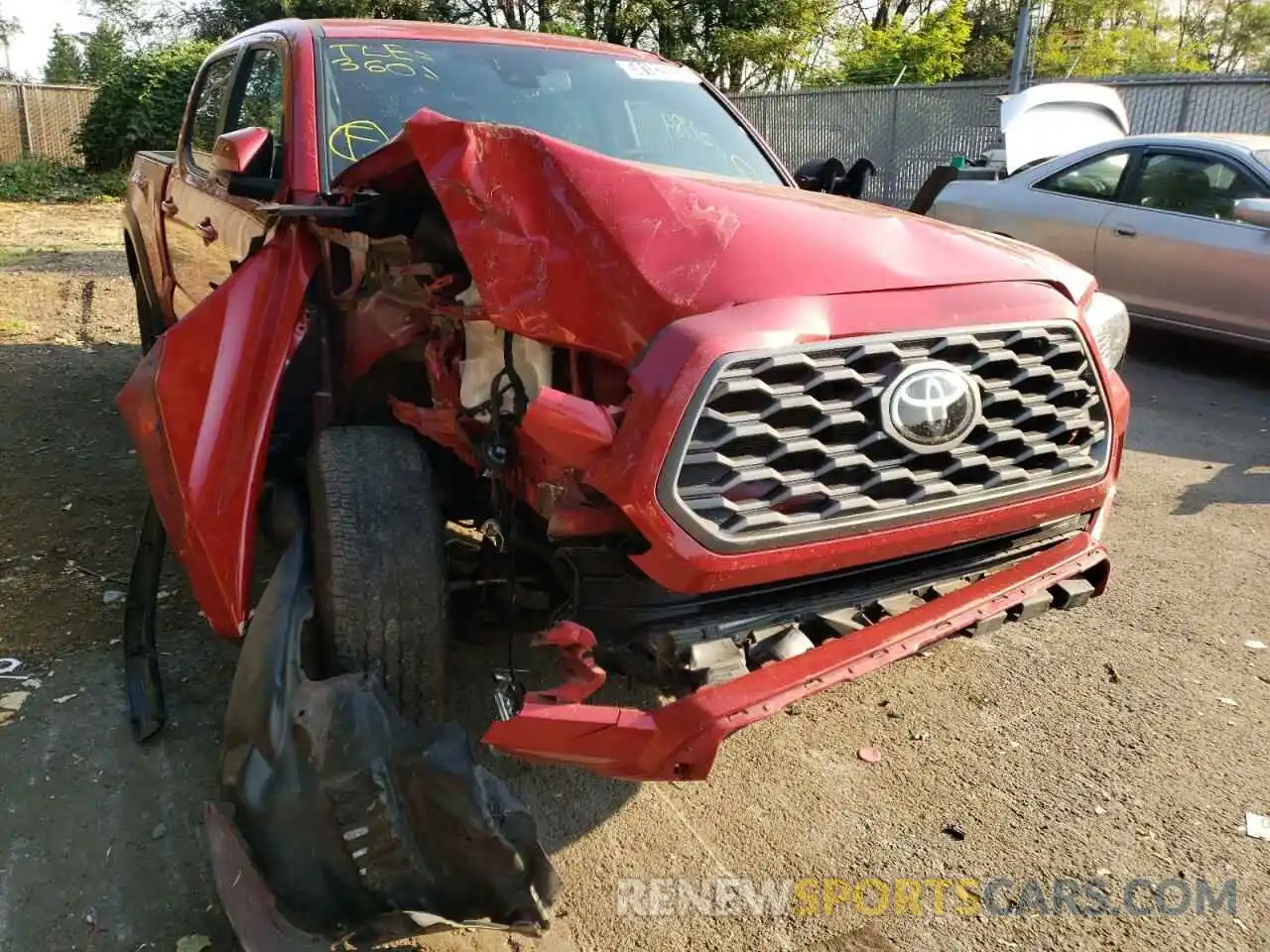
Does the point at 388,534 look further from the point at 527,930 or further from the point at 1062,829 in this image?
the point at 1062,829

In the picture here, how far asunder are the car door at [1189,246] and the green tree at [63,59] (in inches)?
1708

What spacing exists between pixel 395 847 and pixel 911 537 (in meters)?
1.23

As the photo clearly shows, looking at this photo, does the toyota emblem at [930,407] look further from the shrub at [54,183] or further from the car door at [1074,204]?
the shrub at [54,183]

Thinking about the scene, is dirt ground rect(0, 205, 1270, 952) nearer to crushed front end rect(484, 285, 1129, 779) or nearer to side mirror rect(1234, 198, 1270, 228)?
crushed front end rect(484, 285, 1129, 779)

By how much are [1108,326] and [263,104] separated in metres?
3.02

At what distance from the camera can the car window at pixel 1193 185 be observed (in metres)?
6.54

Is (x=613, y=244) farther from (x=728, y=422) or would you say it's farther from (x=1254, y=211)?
(x=1254, y=211)

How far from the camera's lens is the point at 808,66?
22.4 m

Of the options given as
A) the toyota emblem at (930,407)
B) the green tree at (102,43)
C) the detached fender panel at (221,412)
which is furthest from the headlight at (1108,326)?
the green tree at (102,43)

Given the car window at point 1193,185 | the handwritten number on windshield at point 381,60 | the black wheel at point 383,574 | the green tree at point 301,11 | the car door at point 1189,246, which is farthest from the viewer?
the green tree at point 301,11

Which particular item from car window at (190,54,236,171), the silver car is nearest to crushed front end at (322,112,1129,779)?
car window at (190,54,236,171)

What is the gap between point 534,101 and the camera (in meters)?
3.48

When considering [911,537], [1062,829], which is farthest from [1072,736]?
[911,537]

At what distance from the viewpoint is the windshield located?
3.24m
